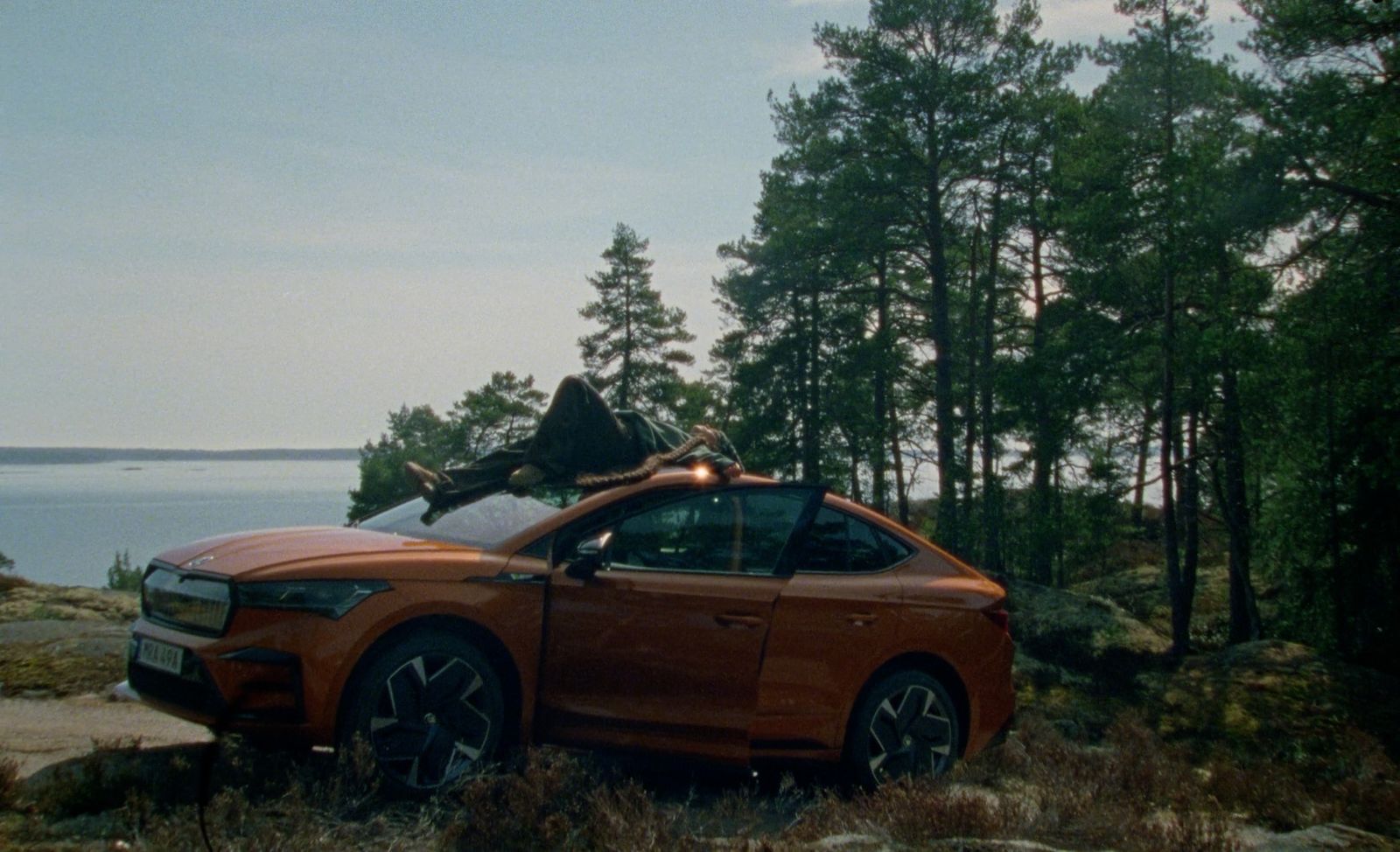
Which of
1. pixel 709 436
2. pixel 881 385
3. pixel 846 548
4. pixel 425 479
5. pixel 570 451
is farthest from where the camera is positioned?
pixel 881 385

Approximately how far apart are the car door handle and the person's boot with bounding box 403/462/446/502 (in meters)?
2.00

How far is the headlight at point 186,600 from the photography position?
5.42 m

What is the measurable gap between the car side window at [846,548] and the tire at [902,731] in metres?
0.66

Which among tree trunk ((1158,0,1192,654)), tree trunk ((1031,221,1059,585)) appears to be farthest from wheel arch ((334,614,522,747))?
tree trunk ((1031,221,1059,585))

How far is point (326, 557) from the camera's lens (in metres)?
5.59

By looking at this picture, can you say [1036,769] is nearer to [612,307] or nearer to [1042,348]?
[1042,348]

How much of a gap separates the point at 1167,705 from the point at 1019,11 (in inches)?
723

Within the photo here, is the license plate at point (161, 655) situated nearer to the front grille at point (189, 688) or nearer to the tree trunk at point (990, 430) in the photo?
the front grille at point (189, 688)

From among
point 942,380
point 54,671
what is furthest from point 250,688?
point 942,380

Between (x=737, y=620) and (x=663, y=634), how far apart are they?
42 centimetres

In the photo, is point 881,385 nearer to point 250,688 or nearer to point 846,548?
point 846,548

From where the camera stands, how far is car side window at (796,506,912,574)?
662 centimetres

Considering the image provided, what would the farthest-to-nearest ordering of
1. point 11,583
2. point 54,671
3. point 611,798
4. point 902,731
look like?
point 11,583 → point 54,671 → point 902,731 → point 611,798

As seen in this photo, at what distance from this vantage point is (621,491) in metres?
6.33
